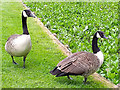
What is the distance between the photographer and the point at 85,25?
1156cm

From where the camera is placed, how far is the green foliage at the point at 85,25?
8.27m

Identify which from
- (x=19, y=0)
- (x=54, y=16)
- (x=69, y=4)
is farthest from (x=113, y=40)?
(x=19, y=0)

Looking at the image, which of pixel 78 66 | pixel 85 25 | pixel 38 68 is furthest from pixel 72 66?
pixel 85 25

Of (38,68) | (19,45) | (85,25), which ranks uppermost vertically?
(19,45)

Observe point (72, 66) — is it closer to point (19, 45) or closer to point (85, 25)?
point (19, 45)

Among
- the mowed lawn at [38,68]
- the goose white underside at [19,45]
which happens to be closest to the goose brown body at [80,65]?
the mowed lawn at [38,68]

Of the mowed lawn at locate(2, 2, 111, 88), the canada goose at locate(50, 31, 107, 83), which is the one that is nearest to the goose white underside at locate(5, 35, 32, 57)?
the mowed lawn at locate(2, 2, 111, 88)

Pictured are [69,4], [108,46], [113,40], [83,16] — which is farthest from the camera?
[69,4]

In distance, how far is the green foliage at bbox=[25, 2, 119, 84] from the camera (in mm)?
8266

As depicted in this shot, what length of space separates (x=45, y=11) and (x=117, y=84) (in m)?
9.46

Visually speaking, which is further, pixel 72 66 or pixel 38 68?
pixel 38 68

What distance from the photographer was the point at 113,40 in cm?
976

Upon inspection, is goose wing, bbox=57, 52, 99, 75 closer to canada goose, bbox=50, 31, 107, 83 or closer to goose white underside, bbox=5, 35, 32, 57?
canada goose, bbox=50, 31, 107, 83

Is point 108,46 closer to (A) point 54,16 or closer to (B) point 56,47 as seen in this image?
(B) point 56,47
